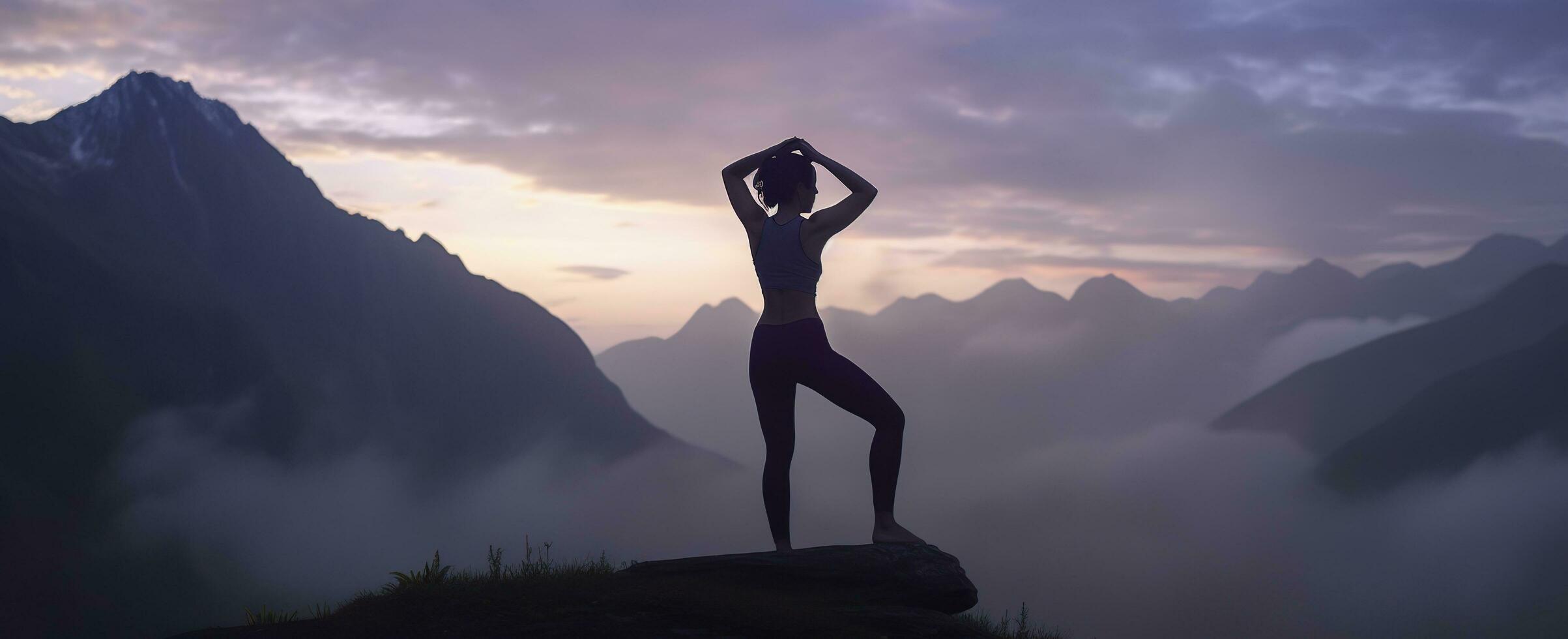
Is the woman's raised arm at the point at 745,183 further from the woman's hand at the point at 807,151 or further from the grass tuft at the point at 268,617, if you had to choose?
the grass tuft at the point at 268,617

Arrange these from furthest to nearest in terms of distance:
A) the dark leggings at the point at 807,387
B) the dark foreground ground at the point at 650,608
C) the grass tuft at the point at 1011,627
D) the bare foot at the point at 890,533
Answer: the bare foot at the point at 890,533, the grass tuft at the point at 1011,627, the dark leggings at the point at 807,387, the dark foreground ground at the point at 650,608

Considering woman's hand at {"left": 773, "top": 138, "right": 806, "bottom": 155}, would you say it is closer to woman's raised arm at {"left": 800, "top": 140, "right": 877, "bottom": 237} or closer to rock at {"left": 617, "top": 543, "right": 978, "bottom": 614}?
woman's raised arm at {"left": 800, "top": 140, "right": 877, "bottom": 237}

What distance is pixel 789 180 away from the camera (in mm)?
8648

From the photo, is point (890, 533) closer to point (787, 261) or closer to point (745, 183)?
point (787, 261)

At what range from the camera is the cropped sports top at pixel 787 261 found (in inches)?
333

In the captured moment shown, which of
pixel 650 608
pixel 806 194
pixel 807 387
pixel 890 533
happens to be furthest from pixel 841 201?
pixel 650 608

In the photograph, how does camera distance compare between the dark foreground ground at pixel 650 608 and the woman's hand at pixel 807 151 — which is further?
the woman's hand at pixel 807 151

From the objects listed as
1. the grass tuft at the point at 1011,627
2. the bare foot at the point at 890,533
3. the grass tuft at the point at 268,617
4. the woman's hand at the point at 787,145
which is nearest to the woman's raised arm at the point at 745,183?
the woman's hand at the point at 787,145

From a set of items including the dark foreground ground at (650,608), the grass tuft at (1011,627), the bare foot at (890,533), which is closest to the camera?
the dark foreground ground at (650,608)

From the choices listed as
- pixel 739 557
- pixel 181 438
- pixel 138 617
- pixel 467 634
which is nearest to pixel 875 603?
pixel 739 557

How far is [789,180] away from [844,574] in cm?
319

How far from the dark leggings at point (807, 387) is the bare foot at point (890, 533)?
4.4 inches

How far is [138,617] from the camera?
141 m

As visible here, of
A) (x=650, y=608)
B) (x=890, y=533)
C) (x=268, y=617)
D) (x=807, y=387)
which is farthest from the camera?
(x=890, y=533)
